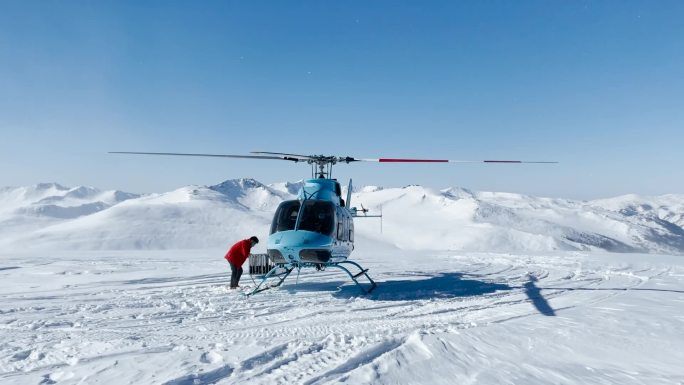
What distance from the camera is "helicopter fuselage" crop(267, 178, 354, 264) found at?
30.9 feet

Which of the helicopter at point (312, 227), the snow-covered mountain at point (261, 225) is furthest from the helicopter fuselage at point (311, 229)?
the snow-covered mountain at point (261, 225)

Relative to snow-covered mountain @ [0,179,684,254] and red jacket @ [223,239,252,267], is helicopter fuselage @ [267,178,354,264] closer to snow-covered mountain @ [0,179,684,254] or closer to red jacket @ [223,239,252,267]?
red jacket @ [223,239,252,267]

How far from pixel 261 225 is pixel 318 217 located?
4977cm

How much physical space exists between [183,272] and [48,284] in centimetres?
412

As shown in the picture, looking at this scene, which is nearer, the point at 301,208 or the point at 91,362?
the point at 91,362

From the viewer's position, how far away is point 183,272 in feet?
48.1

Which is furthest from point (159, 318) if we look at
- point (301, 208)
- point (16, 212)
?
point (16, 212)

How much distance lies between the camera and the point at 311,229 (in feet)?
32.0

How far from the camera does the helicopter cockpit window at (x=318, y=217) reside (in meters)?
9.80

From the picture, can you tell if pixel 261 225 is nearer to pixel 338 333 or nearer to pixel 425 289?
pixel 425 289

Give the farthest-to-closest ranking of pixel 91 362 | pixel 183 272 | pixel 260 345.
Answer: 1. pixel 183 272
2. pixel 260 345
3. pixel 91 362

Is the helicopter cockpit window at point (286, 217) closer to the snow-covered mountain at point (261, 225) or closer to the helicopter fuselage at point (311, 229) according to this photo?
the helicopter fuselage at point (311, 229)

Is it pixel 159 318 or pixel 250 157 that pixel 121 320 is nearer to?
pixel 159 318

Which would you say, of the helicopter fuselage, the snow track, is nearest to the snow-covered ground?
the snow track
